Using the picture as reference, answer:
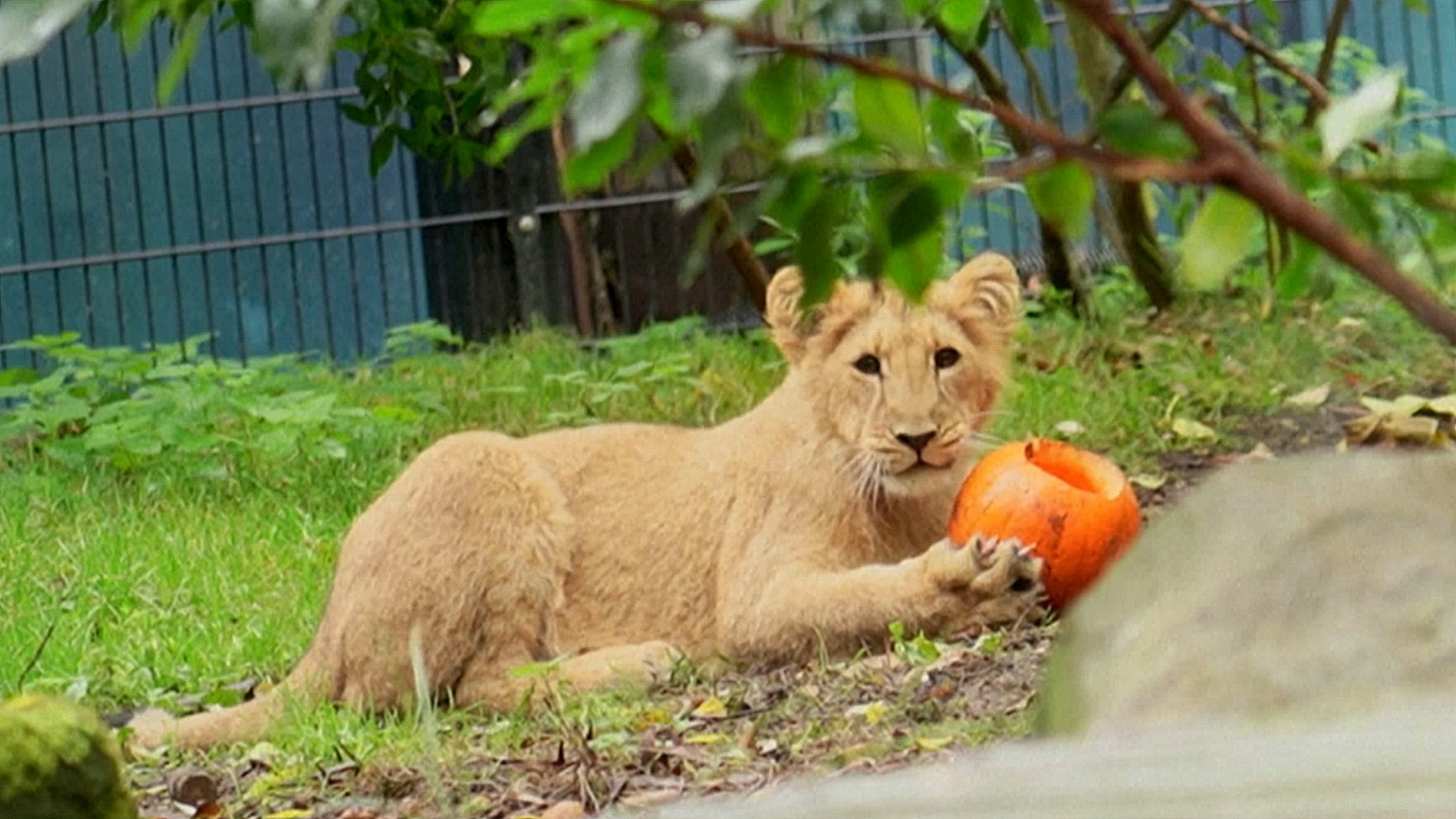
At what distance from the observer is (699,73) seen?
1.80m

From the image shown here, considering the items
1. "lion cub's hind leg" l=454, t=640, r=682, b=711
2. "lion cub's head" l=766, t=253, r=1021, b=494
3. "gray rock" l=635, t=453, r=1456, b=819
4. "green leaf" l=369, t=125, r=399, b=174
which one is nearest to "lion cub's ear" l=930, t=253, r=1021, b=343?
"lion cub's head" l=766, t=253, r=1021, b=494

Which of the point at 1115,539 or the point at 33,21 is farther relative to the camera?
the point at 1115,539

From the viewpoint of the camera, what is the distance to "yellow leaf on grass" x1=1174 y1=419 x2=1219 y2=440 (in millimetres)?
7680

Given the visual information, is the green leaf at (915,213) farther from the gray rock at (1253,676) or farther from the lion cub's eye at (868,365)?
the lion cub's eye at (868,365)

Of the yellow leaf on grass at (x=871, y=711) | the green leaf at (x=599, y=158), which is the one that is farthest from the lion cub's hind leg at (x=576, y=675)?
the green leaf at (x=599, y=158)

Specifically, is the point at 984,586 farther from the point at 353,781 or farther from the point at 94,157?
the point at 94,157

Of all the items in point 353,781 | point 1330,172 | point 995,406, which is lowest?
point 353,781

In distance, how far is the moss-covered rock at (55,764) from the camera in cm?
286

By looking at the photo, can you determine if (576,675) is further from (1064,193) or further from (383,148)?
(1064,193)

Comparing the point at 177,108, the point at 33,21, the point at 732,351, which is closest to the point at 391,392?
the point at 732,351

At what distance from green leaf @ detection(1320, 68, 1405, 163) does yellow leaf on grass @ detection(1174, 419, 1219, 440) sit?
5.91 m

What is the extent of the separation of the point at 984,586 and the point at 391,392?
14.4 feet

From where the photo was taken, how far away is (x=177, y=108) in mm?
11586

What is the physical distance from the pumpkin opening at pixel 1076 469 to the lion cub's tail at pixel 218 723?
1734 mm
